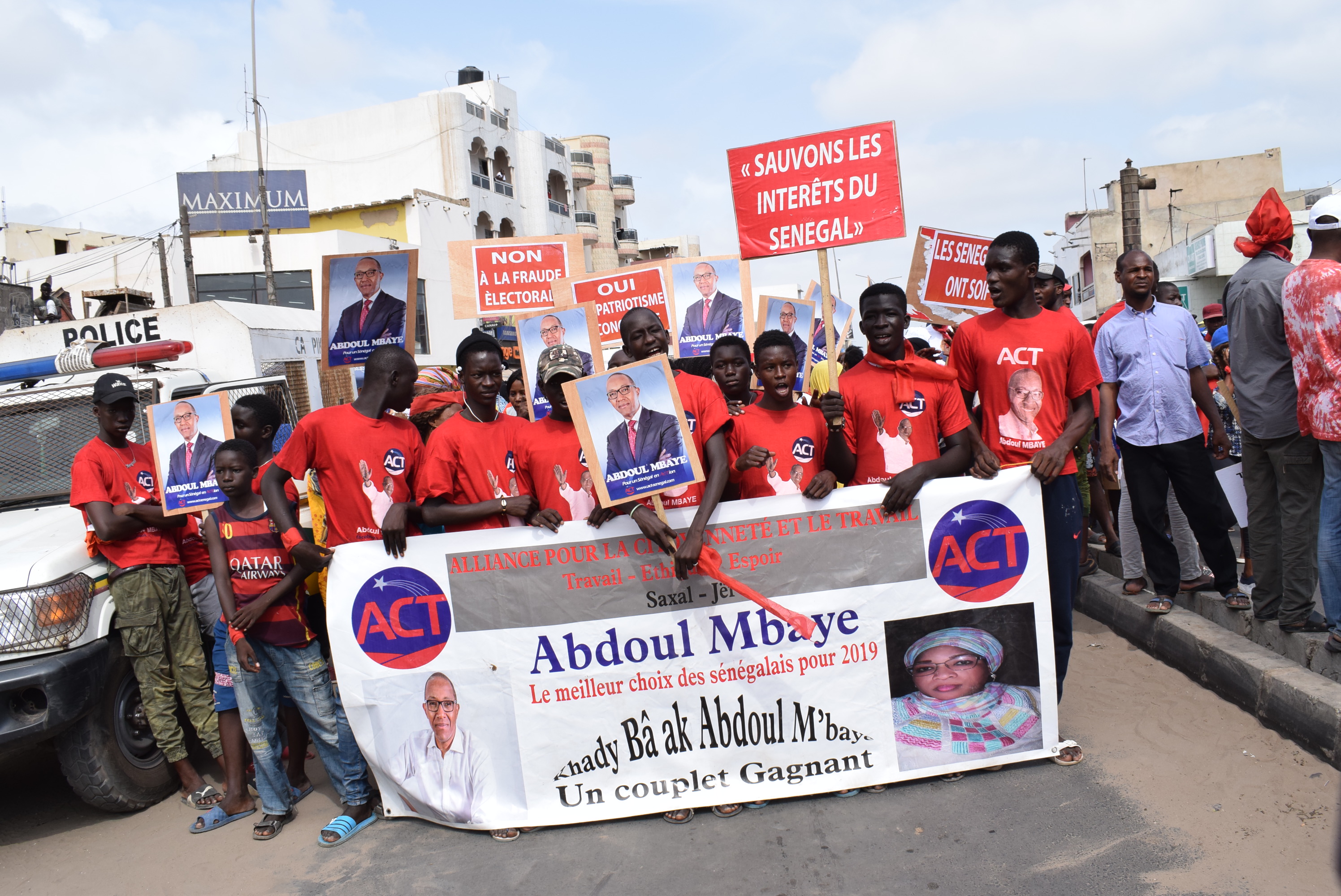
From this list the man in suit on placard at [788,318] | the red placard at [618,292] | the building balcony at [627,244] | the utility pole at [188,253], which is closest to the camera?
the man in suit on placard at [788,318]

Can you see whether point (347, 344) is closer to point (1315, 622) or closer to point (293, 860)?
point (293, 860)

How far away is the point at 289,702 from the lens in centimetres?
473

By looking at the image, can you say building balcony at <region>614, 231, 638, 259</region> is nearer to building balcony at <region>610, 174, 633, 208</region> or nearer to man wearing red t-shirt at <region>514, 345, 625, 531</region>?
building balcony at <region>610, 174, 633, 208</region>

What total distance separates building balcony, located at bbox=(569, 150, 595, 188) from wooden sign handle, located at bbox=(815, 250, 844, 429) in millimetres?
55965

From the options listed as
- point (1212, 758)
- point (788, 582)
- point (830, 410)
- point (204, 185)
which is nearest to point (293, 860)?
point (788, 582)

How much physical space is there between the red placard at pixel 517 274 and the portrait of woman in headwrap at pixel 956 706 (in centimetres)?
489

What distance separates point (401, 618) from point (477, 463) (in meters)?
0.76

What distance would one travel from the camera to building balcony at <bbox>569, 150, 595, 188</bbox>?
192ft

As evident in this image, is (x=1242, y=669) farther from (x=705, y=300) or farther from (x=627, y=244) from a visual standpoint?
(x=627, y=244)

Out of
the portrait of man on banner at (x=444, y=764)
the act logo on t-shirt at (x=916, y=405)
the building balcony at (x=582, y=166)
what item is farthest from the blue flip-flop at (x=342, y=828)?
the building balcony at (x=582, y=166)

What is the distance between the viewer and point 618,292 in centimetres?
815

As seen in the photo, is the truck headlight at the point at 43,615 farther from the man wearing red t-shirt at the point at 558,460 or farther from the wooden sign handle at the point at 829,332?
the wooden sign handle at the point at 829,332

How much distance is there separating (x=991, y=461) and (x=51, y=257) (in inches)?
1596

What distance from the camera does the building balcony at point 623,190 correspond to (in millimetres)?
68875
